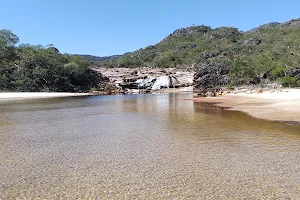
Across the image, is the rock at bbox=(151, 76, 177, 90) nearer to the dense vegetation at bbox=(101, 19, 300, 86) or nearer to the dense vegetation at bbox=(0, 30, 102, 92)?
the dense vegetation at bbox=(101, 19, 300, 86)

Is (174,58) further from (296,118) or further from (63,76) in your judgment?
(296,118)

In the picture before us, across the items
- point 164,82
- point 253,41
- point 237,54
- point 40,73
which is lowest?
point 164,82

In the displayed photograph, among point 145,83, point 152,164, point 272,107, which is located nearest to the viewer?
point 152,164

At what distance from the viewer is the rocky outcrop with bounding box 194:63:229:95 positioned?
65.3 meters

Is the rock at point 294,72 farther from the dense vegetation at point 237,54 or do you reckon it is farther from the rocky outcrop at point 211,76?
the rocky outcrop at point 211,76

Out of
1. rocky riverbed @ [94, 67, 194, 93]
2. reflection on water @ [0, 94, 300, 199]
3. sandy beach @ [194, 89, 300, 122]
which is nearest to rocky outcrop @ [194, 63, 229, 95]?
rocky riverbed @ [94, 67, 194, 93]

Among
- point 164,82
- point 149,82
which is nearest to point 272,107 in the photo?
point 164,82

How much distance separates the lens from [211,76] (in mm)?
66125

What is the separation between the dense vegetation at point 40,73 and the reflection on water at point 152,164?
5760cm

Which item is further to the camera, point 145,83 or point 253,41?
point 253,41

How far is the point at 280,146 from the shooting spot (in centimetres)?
934

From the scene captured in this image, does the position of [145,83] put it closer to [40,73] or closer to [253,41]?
[40,73]

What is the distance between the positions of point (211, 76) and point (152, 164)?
6105 centimetres

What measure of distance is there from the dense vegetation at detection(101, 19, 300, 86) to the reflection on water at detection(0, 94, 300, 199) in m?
44.5
